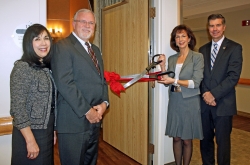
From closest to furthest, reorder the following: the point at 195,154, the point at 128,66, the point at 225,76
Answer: the point at 225,76
the point at 128,66
the point at 195,154

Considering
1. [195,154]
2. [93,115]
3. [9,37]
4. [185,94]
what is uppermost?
[9,37]

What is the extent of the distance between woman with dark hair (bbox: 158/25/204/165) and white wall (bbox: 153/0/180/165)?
0.33 metres

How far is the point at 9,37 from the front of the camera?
5.14 ft

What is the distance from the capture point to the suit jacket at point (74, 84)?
1.50 m

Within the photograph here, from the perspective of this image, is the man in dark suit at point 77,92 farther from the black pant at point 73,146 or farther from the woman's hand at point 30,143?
the woman's hand at point 30,143

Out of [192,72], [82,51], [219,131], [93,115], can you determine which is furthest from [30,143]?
[219,131]

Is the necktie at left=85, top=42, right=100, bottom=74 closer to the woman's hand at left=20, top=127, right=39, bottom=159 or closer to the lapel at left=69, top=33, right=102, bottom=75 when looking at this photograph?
the lapel at left=69, top=33, right=102, bottom=75

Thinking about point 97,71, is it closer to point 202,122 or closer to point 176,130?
point 176,130

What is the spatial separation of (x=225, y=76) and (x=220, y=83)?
10cm

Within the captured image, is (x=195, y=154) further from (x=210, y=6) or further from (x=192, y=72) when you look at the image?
(x=210, y=6)

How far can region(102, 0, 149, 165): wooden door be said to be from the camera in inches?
105

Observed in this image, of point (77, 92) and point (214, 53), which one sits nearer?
point (77, 92)

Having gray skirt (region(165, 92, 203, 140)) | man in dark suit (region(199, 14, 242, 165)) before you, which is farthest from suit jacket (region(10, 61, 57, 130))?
man in dark suit (region(199, 14, 242, 165))

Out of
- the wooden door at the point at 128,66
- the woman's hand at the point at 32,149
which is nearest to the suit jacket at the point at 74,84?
the woman's hand at the point at 32,149
